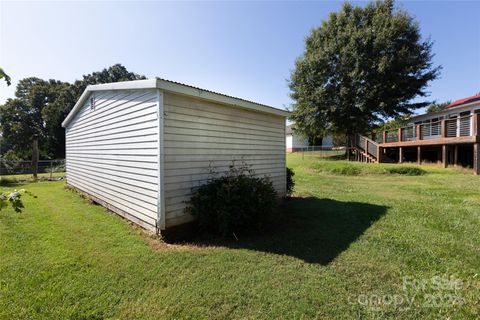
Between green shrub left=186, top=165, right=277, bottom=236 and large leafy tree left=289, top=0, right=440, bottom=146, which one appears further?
large leafy tree left=289, top=0, right=440, bottom=146

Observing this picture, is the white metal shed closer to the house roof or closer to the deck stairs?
the house roof

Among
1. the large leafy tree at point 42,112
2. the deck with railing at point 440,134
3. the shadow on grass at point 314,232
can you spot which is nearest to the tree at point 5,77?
the shadow on grass at point 314,232

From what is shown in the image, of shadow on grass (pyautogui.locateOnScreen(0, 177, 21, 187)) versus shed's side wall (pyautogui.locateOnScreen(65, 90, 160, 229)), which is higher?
shed's side wall (pyautogui.locateOnScreen(65, 90, 160, 229))

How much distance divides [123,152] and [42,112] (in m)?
28.9

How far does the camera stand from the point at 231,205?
4574 millimetres

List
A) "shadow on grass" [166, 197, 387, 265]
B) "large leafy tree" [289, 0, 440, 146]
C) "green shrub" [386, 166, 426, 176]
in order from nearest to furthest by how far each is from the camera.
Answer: "shadow on grass" [166, 197, 387, 265], "green shrub" [386, 166, 426, 176], "large leafy tree" [289, 0, 440, 146]

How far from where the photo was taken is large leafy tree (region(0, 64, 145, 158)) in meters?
27.5

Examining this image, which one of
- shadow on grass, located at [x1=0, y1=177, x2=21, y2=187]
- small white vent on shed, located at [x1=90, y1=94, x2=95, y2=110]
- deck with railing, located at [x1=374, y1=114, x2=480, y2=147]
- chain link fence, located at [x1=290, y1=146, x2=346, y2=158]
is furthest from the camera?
chain link fence, located at [x1=290, y1=146, x2=346, y2=158]

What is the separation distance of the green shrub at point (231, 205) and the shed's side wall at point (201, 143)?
356mm

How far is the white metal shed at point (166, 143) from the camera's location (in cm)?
454

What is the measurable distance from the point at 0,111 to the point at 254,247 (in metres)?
36.0

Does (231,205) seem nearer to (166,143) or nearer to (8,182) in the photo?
(166,143)

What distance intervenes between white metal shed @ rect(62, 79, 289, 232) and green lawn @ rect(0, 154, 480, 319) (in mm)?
695

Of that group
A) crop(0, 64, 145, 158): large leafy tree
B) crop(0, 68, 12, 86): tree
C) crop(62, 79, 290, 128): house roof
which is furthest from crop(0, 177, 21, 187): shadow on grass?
crop(0, 64, 145, 158): large leafy tree
